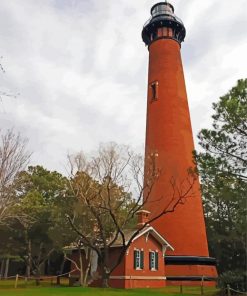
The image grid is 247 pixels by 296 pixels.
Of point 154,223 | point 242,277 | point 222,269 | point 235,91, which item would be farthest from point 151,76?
point 222,269

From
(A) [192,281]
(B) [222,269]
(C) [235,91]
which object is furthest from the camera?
(B) [222,269]

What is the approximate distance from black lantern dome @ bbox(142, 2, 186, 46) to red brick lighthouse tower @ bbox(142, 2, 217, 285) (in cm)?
9

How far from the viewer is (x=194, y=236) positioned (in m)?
27.3

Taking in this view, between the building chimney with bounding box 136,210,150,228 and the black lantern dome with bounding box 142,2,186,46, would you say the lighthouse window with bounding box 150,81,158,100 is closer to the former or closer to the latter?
the black lantern dome with bounding box 142,2,186,46

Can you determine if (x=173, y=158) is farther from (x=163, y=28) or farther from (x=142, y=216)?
(x=163, y=28)

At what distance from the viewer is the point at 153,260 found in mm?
27266

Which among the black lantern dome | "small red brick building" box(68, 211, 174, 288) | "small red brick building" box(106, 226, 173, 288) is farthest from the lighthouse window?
"small red brick building" box(106, 226, 173, 288)

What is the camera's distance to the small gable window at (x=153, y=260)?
27056 mm

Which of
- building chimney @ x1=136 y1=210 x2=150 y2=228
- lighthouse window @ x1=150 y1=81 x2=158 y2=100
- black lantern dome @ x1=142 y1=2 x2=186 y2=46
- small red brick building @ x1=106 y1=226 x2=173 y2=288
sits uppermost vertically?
black lantern dome @ x1=142 y1=2 x2=186 y2=46

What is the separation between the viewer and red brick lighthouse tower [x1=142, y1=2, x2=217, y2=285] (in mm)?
27109

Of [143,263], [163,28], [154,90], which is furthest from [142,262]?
[163,28]

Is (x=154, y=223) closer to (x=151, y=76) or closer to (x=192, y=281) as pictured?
(x=192, y=281)

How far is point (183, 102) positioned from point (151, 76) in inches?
147

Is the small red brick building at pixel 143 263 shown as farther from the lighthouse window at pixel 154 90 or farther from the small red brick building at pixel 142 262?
the lighthouse window at pixel 154 90
